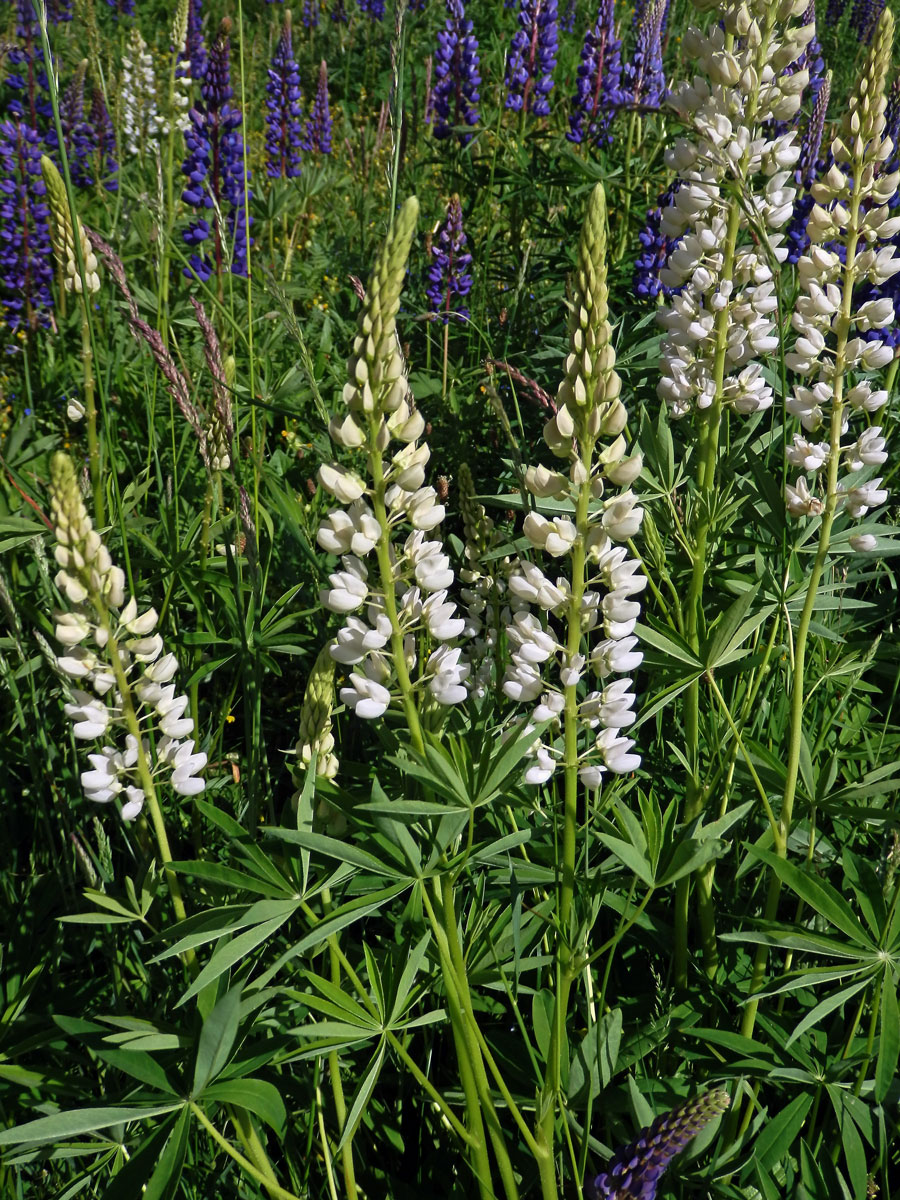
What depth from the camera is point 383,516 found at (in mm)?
1239

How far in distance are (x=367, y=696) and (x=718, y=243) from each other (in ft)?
Result: 3.52

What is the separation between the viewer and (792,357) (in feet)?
5.23

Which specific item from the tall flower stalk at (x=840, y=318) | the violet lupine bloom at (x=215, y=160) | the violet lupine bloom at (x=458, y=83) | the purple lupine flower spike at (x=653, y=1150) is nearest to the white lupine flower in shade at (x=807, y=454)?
the tall flower stalk at (x=840, y=318)

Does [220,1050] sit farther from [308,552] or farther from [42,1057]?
[308,552]

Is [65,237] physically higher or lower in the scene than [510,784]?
higher

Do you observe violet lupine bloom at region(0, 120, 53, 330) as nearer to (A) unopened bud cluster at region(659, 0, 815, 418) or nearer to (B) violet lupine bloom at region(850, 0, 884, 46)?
(A) unopened bud cluster at region(659, 0, 815, 418)

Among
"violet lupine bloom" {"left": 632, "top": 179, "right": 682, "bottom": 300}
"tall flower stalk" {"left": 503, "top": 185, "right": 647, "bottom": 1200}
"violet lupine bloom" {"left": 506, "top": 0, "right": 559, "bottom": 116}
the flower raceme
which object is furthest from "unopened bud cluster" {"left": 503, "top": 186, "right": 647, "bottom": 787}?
"violet lupine bloom" {"left": 506, "top": 0, "right": 559, "bottom": 116}

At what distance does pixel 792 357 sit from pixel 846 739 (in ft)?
3.22

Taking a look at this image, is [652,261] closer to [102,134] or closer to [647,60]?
[647,60]

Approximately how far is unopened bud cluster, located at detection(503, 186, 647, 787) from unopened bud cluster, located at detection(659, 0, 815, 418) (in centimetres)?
54

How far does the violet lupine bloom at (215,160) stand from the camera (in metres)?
3.52

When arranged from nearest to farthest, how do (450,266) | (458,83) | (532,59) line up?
(450,266) < (458,83) < (532,59)

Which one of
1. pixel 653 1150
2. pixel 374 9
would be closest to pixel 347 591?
pixel 653 1150

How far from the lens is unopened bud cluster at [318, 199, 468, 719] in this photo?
45.3 inches
